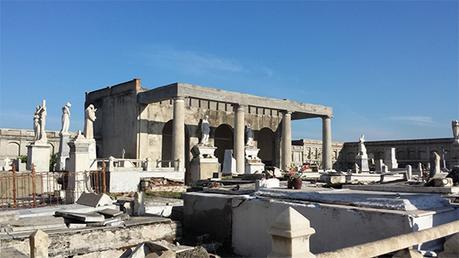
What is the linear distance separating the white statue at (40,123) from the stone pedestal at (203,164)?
27.0 feet

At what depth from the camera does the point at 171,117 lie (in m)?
32.6

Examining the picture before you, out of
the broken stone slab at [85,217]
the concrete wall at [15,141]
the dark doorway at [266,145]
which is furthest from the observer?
the dark doorway at [266,145]

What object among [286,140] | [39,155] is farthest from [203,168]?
[286,140]

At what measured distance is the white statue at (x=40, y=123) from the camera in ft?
74.2

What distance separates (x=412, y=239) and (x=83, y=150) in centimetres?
1358

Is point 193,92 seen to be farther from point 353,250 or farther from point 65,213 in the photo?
point 353,250

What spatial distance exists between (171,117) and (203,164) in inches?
470

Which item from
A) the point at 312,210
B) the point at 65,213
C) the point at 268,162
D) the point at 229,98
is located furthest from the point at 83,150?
the point at 268,162

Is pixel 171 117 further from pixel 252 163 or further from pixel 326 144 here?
pixel 326 144

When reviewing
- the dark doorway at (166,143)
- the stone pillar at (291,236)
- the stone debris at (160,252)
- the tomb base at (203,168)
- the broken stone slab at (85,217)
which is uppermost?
the dark doorway at (166,143)

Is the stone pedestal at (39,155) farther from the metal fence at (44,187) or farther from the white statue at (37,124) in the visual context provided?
the metal fence at (44,187)

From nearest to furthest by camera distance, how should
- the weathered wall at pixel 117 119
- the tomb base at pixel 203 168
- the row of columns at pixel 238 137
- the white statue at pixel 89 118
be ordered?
the white statue at pixel 89 118 < the tomb base at pixel 203 168 < the row of columns at pixel 238 137 < the weathered wall at pixel 117 119

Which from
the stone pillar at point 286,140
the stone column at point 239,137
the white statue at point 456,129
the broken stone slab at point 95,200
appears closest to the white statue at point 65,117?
the broken stone slab at point 95,200

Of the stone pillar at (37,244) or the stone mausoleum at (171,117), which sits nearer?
the stone pillar at (37,244)
